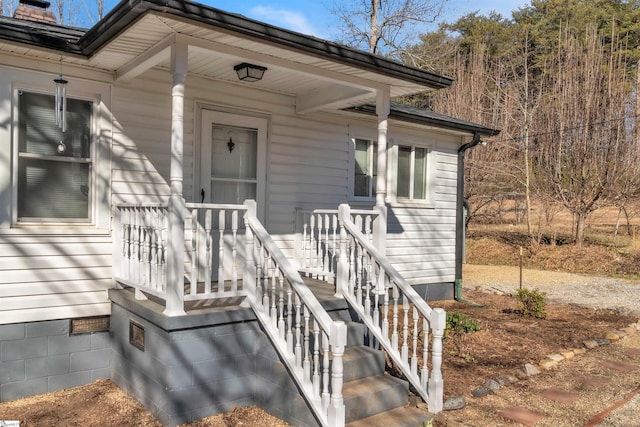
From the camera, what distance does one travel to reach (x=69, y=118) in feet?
15.8

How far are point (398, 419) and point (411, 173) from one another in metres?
4.84

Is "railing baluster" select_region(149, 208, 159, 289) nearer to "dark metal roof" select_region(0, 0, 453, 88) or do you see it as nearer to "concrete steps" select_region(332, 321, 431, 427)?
"dark metal roof" select_region(0, 0, 453, 88)

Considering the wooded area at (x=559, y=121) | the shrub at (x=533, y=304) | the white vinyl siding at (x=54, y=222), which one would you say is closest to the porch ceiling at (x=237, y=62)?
the white vinyl siding at (x=54, y=222)

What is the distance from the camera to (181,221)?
3896 mm

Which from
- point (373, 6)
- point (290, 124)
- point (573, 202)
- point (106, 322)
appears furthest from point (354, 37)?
point (106, 322)

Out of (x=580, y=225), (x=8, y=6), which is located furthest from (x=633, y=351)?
(x=8, y=6)

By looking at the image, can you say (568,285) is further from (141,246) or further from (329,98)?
(141,246)

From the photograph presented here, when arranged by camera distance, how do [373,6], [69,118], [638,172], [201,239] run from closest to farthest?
[69,118] < [201,239] < [638,172] < [373,6]

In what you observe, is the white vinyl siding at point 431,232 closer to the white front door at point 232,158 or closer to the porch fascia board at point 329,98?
the porch fascia board at point 329,98

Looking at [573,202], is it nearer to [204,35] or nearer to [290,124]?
[290,124]

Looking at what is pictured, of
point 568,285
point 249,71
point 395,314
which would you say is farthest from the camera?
point 568,285

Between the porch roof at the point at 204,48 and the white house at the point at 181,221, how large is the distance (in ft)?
0.06

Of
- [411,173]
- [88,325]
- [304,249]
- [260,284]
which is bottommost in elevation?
[88,325]

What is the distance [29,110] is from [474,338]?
17.9ft
